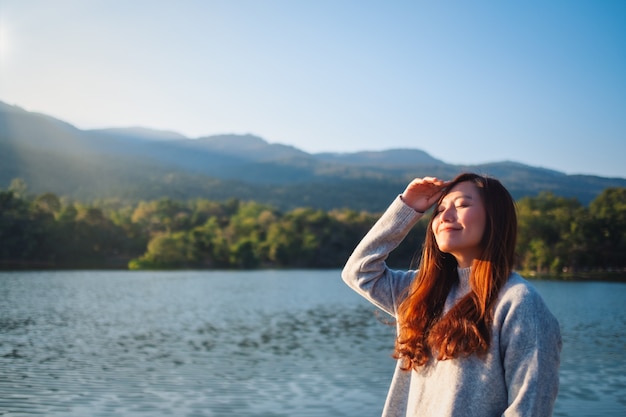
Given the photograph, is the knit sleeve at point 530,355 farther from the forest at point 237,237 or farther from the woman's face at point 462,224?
the forest at point 237,237

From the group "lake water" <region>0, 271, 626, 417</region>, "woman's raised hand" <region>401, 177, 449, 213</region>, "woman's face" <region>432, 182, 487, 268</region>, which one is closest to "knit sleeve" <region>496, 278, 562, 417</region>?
"woman's face" <region>432, 182, 487, 268</region>

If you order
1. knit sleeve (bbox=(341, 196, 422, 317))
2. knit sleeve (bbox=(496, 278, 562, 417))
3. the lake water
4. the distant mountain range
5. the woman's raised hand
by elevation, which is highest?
the distant mountain range

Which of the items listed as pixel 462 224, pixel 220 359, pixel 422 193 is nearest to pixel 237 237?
pixel 220 359

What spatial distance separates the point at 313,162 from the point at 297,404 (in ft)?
563

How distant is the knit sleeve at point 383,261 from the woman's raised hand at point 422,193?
0.07 feet

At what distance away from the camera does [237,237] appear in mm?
62594

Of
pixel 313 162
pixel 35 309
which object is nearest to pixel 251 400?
pixel 35 309

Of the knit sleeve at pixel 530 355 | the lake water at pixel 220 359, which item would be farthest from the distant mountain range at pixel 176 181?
the knit sleeve at pixel 530 355

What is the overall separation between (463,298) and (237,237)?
61195 millimetres

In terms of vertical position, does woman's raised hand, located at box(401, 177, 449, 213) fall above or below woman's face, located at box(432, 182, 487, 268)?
above

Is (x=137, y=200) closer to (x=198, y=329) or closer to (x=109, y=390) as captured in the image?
(x=198, y=329)

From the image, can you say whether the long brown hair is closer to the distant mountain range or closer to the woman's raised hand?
the woman's raised hand

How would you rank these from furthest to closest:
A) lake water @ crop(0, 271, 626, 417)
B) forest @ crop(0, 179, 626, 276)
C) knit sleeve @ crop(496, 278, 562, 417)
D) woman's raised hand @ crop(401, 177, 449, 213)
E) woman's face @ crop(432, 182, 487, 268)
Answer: forest @ crop(0, 179, 626, 276), lake water @ crop(0, 271, 626, 417), woman's raised hand @ crop(401, 177, 449, 213), woman's face @ crop(432, 182, 487, 268), knit sleeve @ crop(496, 278, 562, 417)

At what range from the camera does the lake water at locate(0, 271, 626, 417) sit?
304 inches
